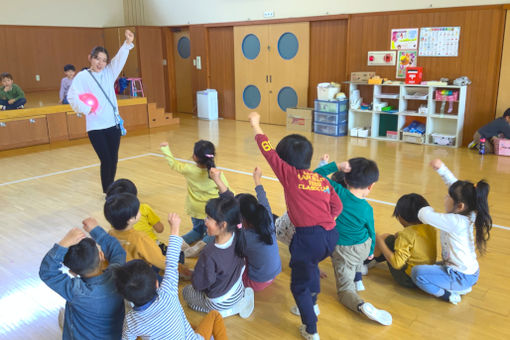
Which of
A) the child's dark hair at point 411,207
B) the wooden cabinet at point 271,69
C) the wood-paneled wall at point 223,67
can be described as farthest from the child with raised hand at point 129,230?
the wood-paneled wall at point 223,67

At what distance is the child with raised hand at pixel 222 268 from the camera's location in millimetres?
2061

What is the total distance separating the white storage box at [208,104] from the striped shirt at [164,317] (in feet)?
25.0

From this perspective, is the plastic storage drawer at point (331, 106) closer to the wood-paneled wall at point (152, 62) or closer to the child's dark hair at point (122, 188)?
the wood-paneled wall at point (152, 62)

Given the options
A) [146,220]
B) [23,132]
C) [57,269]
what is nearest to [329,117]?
[23,132]

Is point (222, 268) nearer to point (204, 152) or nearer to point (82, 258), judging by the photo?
point (82, 258)

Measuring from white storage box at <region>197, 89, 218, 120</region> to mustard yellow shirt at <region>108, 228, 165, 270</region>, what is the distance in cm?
720

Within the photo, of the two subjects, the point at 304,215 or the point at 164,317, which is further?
the point at 304,215

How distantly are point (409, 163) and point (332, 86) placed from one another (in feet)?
7.91

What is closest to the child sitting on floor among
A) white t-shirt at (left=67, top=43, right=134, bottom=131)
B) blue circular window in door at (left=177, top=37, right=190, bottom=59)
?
white t-shirt at (left=67, top=43, right=134, bottom=131)

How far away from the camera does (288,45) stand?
27.0ft

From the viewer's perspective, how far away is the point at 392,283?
8.89ft

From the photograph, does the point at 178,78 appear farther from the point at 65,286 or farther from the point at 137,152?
the point at 65,286

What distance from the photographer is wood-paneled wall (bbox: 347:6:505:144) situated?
608 centimetres

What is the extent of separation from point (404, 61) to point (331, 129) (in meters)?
1.56
